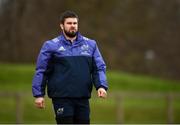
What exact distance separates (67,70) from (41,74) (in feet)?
1.01

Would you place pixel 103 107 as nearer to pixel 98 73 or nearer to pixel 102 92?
pixel 98 73

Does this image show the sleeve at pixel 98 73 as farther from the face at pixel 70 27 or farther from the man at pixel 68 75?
the face at pixel 70 27

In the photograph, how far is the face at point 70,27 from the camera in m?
9.05

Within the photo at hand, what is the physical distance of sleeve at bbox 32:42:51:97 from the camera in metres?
9.02

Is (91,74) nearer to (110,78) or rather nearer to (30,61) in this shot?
(110,78)

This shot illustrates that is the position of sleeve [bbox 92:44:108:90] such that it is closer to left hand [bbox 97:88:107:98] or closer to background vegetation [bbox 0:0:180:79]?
left hand [bbox 97:88:107:98]

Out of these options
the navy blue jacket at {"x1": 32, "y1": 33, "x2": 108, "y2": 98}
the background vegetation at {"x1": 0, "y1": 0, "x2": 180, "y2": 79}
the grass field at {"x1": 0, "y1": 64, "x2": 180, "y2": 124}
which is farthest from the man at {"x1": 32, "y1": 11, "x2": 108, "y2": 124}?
the background vegetation at {"x1": 0, "y1": 0, "x2": 180, "y2": 79}

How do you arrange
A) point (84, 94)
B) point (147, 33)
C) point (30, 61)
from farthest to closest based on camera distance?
point (147, 33)
point (30, 61)
point (84, 94)

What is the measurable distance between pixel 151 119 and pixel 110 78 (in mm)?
9574

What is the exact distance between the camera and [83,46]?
30.1 feet

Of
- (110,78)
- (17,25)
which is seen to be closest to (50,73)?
(110,78)

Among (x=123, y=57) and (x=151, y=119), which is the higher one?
(x=123, y=57)

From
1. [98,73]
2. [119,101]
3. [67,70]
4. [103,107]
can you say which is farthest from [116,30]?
[67,70]

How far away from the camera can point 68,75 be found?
9.04m
